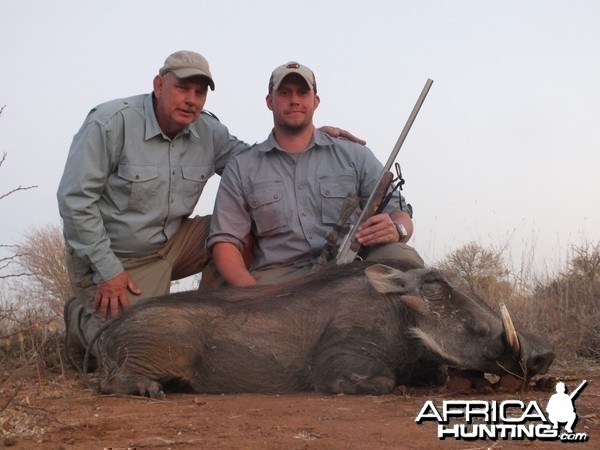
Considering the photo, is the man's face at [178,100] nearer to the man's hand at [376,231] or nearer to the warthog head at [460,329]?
the man's hand at [376,231]

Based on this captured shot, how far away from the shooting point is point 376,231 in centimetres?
638

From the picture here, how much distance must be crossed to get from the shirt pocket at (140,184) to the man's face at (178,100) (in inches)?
14.7

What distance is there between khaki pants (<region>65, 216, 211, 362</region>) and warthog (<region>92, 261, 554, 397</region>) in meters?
1.19

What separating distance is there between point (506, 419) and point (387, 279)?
5.77ft

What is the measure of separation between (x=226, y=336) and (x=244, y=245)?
1.63 m

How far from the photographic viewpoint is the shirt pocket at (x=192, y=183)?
7.16 m

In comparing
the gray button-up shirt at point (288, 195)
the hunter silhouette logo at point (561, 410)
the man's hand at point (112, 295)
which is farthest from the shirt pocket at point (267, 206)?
the hunter silhouette logo at point (561, 410)

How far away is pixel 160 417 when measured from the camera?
422cm

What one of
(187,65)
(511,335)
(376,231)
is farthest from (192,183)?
(511,335)

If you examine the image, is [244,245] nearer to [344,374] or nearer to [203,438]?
[344,374]

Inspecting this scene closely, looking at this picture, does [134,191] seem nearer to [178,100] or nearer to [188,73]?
[178,100]

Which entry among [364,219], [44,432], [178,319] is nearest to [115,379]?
[178,319]

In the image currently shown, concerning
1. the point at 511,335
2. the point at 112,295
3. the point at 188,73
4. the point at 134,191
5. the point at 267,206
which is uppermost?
the point at 188,73

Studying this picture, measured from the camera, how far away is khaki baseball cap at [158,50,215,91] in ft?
22.7
